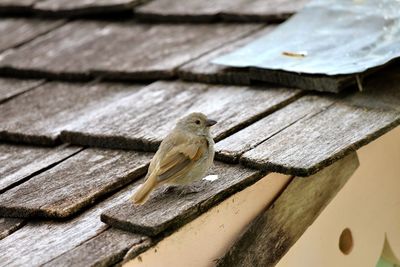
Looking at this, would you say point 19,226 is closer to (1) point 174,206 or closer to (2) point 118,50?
(1) point 174,206

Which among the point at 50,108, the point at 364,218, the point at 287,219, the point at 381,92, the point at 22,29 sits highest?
the point at 22,29

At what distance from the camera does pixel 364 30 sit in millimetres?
4246

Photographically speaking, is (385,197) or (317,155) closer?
(317,155)

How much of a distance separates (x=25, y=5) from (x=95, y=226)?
302 centimetres

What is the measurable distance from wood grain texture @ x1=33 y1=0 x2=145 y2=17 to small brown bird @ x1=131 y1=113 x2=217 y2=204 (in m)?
1.98

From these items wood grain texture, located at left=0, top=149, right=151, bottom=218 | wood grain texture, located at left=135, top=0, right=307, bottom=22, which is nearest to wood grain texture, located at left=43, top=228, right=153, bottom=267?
wood grain texture, located at left=0, top=149, right=151, bottom=218

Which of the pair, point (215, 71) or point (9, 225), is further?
point (215, 71)

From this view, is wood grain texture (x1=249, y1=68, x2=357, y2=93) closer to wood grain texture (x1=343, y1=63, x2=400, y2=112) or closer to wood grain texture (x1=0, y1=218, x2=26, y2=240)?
wood grain texture (x1=343, y1=63, x2=400, y2=112)

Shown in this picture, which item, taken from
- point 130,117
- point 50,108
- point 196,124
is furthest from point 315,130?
point 50,108

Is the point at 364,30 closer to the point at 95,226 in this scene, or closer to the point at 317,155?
the point at 317,155

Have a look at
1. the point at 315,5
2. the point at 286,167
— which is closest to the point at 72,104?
the point at 315,5

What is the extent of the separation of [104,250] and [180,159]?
583 mm

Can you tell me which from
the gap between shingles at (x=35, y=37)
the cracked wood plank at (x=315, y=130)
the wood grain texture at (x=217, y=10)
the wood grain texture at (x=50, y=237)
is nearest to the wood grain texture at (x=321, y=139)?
the cracked wood plank at (x=315, y=130)

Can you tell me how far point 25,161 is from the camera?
3.82m
